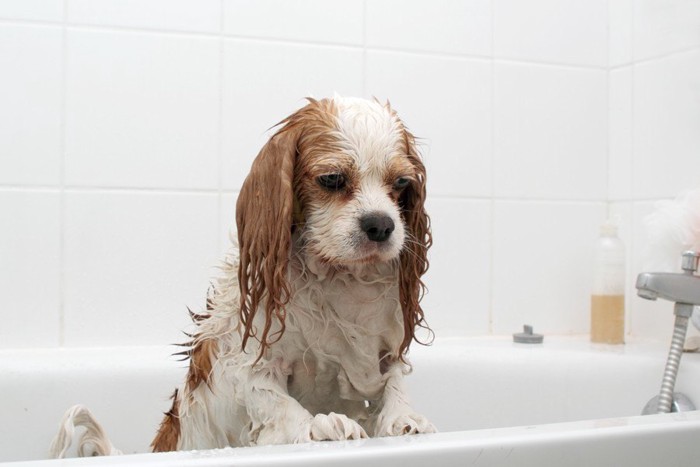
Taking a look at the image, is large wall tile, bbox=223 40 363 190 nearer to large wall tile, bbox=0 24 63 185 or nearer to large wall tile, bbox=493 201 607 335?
large wall tile, bbox=0 24 63 185

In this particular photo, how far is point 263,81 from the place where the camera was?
1.92 m

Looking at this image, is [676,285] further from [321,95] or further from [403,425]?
[321,95]

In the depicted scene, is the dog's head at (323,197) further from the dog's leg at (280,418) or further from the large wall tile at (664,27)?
the large wall tile at (664,27)

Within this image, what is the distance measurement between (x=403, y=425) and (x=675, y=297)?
34.2 inches

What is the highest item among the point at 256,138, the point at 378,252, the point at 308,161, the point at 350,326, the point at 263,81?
the point at 263,81

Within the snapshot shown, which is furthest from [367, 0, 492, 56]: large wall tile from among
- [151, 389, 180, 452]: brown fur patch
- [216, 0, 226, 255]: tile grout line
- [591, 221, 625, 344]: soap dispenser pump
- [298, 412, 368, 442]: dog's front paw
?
[298, 412, 368, 442]: dog's front paw

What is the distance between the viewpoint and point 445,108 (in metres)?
2.08

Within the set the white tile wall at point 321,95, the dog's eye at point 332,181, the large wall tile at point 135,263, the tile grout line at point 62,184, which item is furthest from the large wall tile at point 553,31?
the dog's eye at point 332,181

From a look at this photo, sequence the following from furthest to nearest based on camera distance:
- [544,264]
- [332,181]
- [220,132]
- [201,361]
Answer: [544,264]
[220,132]
[201,361]
[332,181]

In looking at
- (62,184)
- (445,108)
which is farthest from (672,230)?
(62,184)

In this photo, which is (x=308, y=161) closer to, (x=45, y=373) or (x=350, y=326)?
(x=350, y=326)

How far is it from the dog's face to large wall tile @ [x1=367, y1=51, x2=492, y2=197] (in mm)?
974

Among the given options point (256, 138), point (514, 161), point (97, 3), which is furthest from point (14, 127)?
point (514, 161)

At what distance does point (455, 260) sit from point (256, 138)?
0.63 metres
